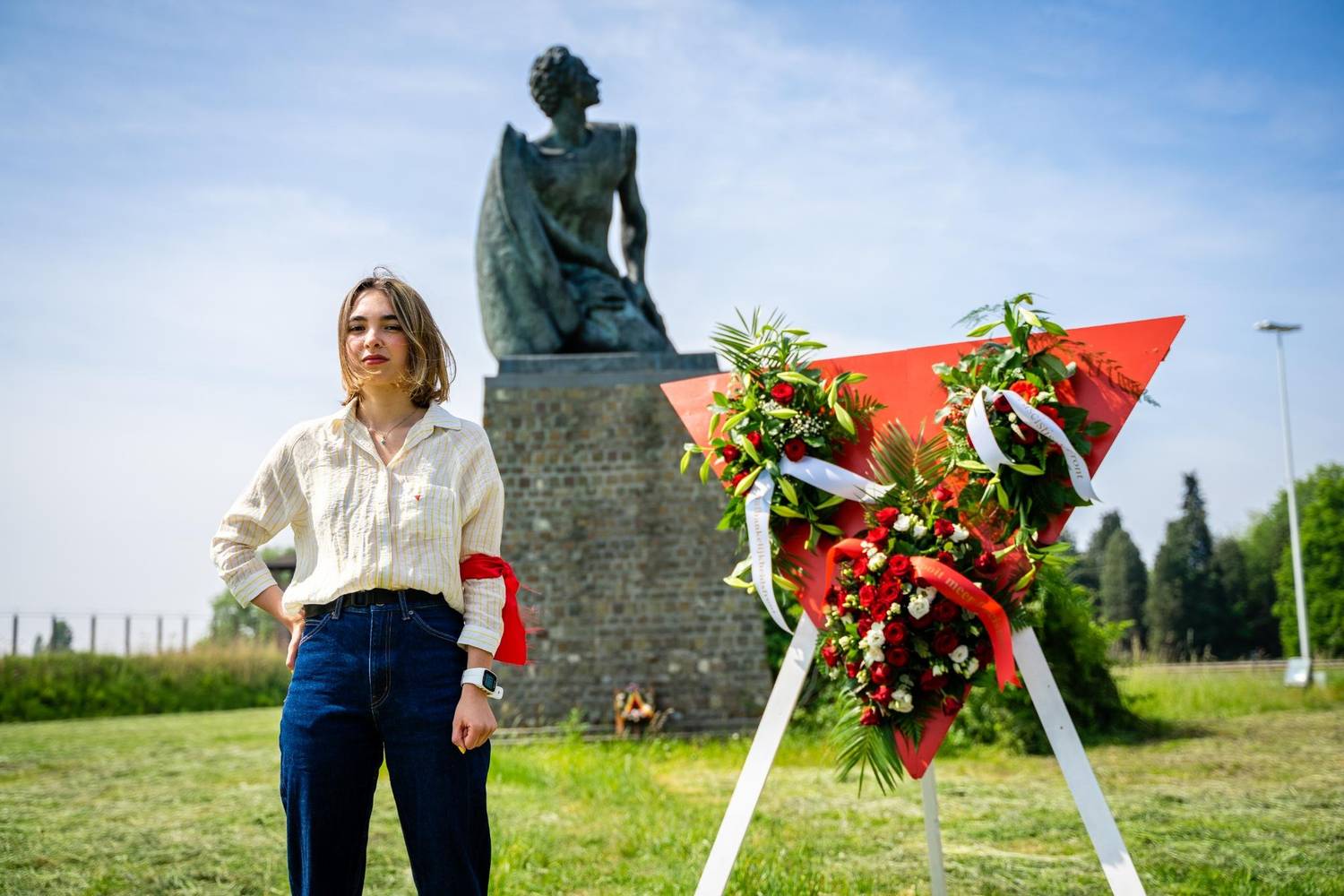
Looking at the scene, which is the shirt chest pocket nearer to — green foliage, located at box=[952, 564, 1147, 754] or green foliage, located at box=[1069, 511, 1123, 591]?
green foliage, located at box=[952, 564, 1147, 754]

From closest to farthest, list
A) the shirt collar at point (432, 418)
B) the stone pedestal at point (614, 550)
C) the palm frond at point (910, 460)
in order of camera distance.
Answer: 1. the shirt collar at point (432, 418)
2. the palm frond at point (910, 460)
3. the stone pedestal at point (614, 550)

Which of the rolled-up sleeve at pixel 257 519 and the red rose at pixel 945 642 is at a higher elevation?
the rolled-up sleeve at pixel 257 519

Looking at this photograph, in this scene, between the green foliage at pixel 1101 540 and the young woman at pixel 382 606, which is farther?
the green foliage at pixel 1101 540

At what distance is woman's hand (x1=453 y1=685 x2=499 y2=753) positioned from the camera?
7.47ft

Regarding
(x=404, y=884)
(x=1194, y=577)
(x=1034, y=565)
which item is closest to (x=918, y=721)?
(x=1034, y=565)

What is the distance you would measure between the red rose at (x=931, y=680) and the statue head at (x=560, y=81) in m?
8.11

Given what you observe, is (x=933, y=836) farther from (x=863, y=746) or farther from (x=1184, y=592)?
(x=1184, y=592)

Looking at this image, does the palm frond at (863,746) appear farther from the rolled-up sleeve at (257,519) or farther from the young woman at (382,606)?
the rolled-up sleeve at (257,519)

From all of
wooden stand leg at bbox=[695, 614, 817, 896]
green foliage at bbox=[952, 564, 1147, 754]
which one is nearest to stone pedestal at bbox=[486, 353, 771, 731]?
green foliage at bbox=[952, 564, 1147, 754]

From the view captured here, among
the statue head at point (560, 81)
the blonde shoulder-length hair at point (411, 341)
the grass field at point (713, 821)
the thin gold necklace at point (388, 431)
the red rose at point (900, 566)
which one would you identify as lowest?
the grass field at point (713, 821)

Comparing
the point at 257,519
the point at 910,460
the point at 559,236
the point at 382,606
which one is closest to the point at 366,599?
the point at 382,606

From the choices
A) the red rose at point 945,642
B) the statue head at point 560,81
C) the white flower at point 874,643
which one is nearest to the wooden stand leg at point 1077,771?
the red rose at point 945,642

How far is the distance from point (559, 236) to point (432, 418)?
8.08m

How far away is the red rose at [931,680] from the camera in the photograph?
338 cm
